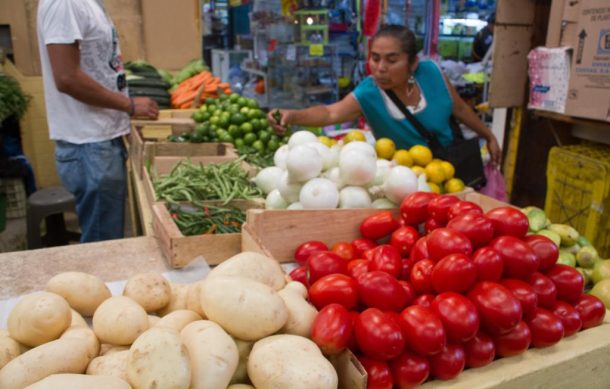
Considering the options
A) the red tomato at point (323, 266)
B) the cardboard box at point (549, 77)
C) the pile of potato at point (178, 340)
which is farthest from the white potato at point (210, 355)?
the cardboard box at point (549, 77)

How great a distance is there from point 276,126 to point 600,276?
244 cm

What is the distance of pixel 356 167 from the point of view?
2.07m

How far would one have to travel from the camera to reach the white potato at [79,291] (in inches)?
55.2

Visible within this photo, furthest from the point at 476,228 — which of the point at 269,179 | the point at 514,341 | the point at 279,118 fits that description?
the point at 279,118

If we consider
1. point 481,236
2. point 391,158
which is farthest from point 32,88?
point 481,236

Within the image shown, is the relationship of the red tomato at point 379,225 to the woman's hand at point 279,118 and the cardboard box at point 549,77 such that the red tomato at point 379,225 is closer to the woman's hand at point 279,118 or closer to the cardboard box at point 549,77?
the woman's hand at point 279,118

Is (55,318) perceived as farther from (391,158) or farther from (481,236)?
(391,158)

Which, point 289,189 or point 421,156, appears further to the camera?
point 421,156

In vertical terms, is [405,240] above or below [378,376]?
above

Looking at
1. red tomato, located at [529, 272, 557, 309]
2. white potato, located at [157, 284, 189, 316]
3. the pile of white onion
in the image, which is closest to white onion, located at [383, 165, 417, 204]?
the pile of white onion

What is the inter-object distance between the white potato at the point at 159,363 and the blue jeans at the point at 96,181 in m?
2.66

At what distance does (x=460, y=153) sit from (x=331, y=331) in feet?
8.00

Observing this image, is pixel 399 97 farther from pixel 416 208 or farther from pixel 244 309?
pixel 244 309

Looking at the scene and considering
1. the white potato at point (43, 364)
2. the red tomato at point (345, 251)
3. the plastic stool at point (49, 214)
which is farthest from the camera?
the plastic stool at point (49, 214)
